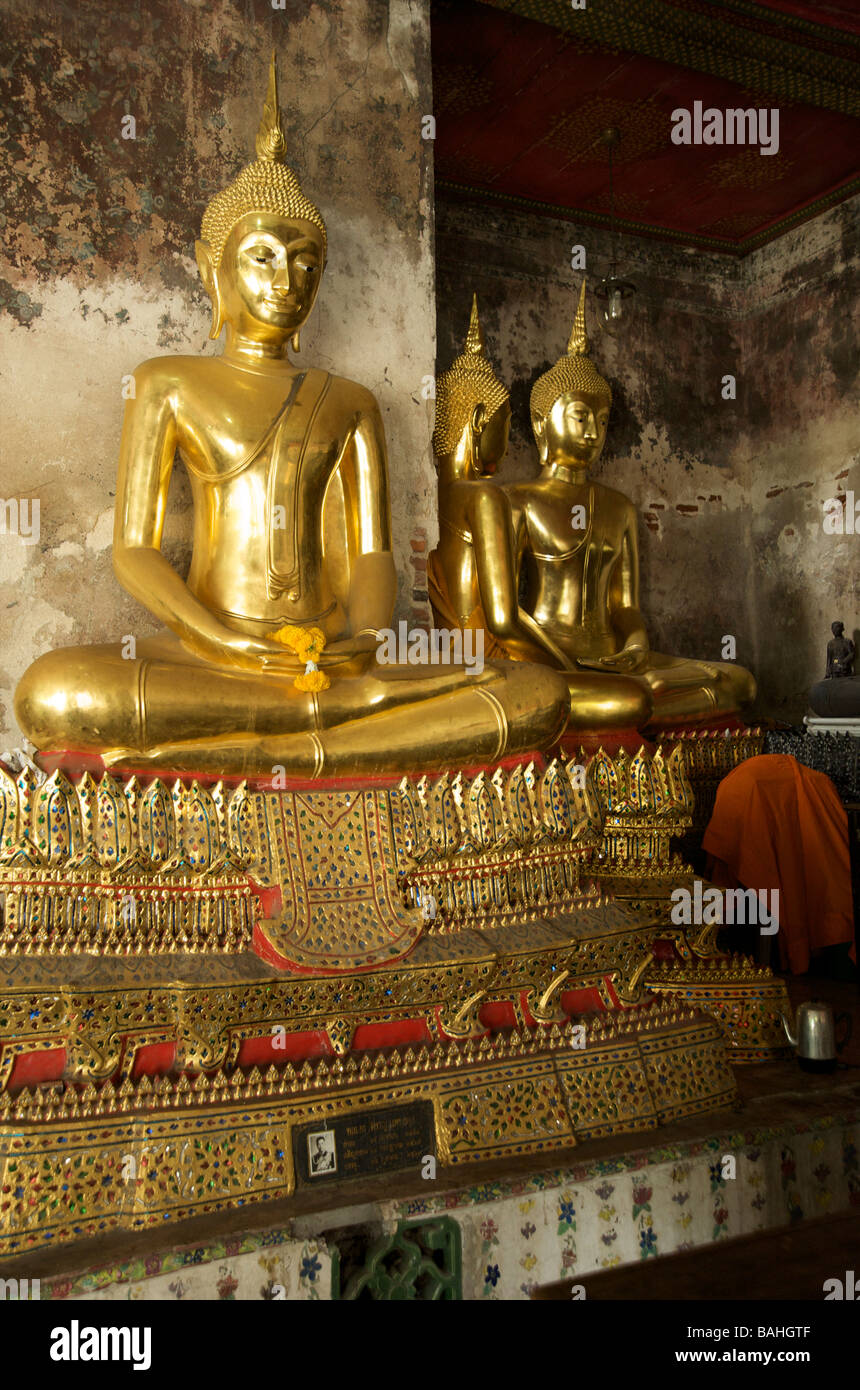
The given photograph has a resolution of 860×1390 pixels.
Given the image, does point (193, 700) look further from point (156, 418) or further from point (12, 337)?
point (12, 337)

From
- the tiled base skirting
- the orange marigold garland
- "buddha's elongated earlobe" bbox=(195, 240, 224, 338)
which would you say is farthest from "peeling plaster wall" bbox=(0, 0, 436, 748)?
the tiled base skirting

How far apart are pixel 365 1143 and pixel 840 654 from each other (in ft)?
14.0

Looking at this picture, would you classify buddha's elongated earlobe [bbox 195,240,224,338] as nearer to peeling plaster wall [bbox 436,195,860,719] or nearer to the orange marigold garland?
the orange marigold garland

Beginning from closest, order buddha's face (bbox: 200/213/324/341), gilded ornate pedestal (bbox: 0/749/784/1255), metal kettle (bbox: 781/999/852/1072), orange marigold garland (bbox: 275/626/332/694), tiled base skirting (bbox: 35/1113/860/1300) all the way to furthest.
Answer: tiled base skirting (bbox: 35/1113/860/1300), gilded ornate pedestal (bbox: 0/749/784/1255), orange marigold garland (bbox: 275/626/332/694), metal kettle (bbox: 781/999/852/1072), buddha's face (bbox: 200/213/324/341)

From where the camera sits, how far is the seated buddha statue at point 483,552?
3877 millimetres

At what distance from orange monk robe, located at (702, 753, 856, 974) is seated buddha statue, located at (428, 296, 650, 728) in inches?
21.0

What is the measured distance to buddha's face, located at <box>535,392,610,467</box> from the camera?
4.96 metres

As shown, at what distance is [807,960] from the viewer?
3875 millimetres

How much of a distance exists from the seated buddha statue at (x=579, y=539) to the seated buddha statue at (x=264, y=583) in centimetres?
186

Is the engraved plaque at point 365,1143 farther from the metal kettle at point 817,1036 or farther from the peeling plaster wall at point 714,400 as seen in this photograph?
the peeling plaster wall at point 714,400

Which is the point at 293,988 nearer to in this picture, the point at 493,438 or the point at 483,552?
the point at 483,552

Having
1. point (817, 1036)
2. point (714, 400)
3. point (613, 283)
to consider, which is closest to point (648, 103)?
point (613, 283)

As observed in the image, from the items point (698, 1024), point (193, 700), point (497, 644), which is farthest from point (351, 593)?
point (698, 1024)
